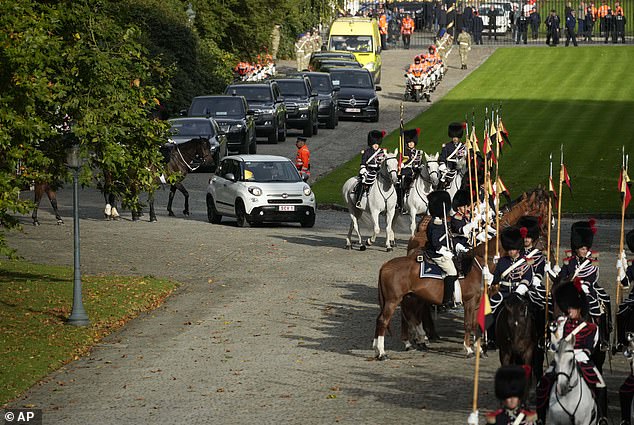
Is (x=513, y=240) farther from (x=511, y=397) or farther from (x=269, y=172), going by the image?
(x=269, y=172)

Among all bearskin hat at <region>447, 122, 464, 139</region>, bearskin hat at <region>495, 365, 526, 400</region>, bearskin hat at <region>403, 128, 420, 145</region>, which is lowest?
bearskin hat at <region>495, 365, 526, 400</region>

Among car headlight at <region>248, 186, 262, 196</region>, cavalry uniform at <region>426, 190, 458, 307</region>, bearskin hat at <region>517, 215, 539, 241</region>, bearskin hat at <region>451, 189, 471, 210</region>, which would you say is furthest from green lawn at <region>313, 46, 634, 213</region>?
bearskin hat at <region>517, 215, 539, 241</region>

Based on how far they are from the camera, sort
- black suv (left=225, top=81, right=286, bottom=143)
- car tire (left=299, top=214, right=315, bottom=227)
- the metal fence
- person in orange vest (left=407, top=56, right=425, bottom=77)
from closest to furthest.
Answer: car tire (left=299, top=214, right=315, bottom=227) < black suv (left=225, top=81, right=286, bottom=143) < person in orange vest (left=407, top=56, right=425, bottom=77) < the metal fence

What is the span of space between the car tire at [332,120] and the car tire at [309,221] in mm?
20841

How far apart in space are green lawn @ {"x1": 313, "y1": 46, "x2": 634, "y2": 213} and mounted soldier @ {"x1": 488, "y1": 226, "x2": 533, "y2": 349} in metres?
19.6

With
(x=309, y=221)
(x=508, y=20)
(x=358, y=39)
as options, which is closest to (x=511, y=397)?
(x=309, y=221)

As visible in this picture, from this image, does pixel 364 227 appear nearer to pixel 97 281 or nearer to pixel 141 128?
pixel 97 281

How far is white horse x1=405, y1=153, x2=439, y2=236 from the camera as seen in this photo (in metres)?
29.1

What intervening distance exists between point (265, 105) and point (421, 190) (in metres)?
21.2

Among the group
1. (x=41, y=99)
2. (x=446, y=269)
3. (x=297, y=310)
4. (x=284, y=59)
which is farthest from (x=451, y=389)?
(x=284, y=59)

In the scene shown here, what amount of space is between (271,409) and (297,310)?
6543mm

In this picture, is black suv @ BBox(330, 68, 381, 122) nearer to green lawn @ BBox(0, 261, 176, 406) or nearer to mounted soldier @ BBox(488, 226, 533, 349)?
green lawn @ BBox(0, 261, 176, 406)

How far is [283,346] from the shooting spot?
20.1 metres

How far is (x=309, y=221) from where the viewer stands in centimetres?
3444
